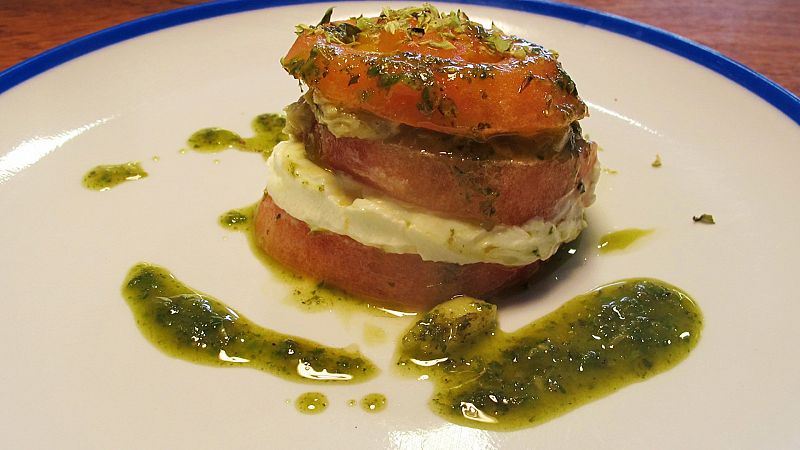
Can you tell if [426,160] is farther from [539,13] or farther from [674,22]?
[674,22]

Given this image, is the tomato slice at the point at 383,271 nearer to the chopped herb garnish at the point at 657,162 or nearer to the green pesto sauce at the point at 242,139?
the green pesto sauce at the point at 242,139

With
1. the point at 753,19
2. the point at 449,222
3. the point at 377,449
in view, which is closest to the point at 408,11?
the point at 449,222

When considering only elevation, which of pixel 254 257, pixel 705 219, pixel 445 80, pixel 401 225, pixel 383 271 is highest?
pixel 445 80

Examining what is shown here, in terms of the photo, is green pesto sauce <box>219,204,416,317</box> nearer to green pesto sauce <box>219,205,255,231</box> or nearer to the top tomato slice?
green pesto sauce <box>219,205,255,231</box>

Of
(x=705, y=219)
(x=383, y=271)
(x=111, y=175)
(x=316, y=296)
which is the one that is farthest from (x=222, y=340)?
(x=705, y=219)

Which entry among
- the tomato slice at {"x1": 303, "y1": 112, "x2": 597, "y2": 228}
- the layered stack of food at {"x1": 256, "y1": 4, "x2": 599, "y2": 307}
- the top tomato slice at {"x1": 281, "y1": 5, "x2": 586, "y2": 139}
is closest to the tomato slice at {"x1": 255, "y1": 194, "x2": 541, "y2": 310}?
the layered stack of food at {"x1": 256, "y1": 4, "x2": 599, "y2": 307}

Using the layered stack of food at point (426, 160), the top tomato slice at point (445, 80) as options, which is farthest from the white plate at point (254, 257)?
the top tomato slice at point (445, 80)
